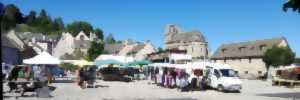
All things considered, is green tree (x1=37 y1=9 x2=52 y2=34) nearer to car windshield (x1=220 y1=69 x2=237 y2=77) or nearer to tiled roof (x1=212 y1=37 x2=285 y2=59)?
tiled roof (x1=212 y1=37 x2=285 y2=59)

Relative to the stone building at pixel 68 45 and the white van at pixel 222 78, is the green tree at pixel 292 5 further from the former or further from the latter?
the stone building at pixel 68 45

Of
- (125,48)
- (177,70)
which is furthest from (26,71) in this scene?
(125,48)

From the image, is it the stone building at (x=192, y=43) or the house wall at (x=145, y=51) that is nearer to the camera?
the house wall at (x=145, y=51)

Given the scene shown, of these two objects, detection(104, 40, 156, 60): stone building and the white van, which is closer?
the white van

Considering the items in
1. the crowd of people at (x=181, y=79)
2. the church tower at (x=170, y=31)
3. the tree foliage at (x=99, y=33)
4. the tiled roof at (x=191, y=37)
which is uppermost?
the tree foliage at (x=99, y=33)

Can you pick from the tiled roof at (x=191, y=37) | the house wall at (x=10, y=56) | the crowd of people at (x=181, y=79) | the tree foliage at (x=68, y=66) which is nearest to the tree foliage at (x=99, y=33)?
the tiled roof at (x=191, y=37)

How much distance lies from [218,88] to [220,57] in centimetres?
7145

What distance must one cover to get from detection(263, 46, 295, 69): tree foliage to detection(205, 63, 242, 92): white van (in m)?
52.6

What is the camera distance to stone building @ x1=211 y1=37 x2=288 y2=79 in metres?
98.4

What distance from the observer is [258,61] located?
9888cm

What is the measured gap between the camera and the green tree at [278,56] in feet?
294

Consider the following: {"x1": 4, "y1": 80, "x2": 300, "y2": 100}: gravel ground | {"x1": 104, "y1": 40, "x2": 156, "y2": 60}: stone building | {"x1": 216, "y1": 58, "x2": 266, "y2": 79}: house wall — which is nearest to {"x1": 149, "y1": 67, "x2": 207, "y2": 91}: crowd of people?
{"x1": 4, "y1": 80, "x2": 300, "y2": 100}: gravel ground

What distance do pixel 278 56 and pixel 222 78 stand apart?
5426 cm

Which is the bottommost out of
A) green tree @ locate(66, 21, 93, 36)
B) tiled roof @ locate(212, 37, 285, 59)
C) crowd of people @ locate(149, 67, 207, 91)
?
crowd of people @ locate(149, 67, 207, 91)
